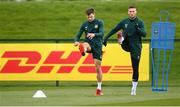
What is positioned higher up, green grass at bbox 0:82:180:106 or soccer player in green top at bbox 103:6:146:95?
soccer player in green top at bbox 103:6:146:95

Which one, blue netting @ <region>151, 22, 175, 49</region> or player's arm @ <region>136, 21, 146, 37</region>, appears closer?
player's arm @ <region>136, 21, 146, 37</region>

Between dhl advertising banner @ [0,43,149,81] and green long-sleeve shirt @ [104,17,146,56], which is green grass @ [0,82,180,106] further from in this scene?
green long-sleeve shirt @ [104,17,146,56]

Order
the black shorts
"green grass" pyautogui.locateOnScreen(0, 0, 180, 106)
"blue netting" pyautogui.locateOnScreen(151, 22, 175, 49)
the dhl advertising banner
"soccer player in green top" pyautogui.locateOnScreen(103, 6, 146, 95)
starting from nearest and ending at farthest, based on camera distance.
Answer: "soccer player in green top" pyautogui.locateOnScreen(103, 6, 146, 95) → the black shorts → "blue netting" pyautogui.locateOnScreen(151, 22, 175, 49) → "green grass" pyautogui.locateOnScreen(0, 0, 180, 106) → the dhl advertising banner

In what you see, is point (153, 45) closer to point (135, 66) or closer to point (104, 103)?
point (135, 66)

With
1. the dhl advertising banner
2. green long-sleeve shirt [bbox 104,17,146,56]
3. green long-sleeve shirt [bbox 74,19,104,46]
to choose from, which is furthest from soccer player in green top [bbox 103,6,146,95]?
the dhl advertising banner

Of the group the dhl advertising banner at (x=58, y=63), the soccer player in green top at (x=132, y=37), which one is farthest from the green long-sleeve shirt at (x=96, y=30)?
the dhl advertising banner at (x=58, y=63)

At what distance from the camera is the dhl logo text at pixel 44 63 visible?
1001 inches

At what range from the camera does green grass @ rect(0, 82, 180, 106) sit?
18.2 m

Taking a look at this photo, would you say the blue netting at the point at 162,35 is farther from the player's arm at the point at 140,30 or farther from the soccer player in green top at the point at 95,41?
the soccer player in green top at the point at 95,41

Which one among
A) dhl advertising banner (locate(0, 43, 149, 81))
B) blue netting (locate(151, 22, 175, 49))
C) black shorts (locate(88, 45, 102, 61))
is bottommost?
dhl advertising banner (locate(0, 43, 149, 81))

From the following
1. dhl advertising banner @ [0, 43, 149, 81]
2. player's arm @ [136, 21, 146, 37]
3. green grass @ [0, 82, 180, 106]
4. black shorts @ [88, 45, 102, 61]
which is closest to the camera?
green grass @ [0, 82, 180, 106]

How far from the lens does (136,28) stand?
2059 centimetres

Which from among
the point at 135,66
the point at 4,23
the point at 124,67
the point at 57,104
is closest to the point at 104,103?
the point at 57,104

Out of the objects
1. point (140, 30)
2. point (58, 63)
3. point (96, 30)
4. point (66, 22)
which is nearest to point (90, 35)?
point (96, 30)
